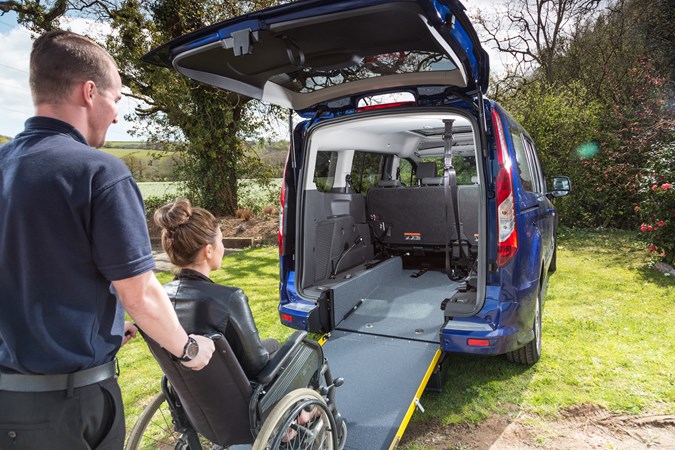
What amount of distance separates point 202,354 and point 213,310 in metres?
0.23

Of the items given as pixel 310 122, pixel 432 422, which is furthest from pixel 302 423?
pixel 310 122

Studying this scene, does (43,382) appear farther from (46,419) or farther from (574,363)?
(574,363)

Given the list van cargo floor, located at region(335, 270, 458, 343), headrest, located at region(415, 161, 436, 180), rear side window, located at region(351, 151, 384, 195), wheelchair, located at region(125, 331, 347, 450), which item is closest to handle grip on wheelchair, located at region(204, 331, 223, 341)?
wheelchair, located at region(125, 331, 347, 450)

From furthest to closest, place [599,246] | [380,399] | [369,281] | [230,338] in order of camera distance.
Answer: [599,246]
[369,281]
[380,399]
[230,338]

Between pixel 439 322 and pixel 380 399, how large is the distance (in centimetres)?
120

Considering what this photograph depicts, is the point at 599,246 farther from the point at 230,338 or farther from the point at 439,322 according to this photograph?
the point at 230,338

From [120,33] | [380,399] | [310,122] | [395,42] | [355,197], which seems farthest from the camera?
[120,33]

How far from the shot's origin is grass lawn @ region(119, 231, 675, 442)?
3059 mm

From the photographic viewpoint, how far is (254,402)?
185 cm

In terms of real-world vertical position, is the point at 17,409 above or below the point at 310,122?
below

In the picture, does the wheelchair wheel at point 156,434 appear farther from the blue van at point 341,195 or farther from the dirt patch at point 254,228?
the dirt patch at point 254,228

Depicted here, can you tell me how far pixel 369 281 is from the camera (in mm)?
4523

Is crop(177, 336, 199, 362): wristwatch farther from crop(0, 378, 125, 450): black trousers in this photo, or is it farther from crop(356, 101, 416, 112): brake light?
crop(356, 101, 416, 112): brake light

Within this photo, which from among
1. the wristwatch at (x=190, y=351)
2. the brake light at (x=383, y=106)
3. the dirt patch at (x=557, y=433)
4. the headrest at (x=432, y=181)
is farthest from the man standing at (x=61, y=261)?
the headrest at (x=432, y=181)
